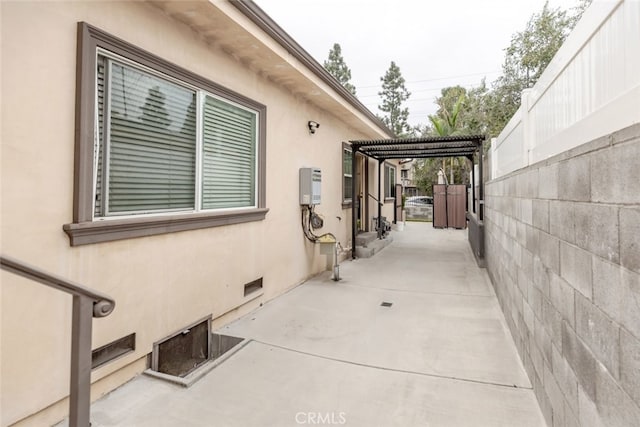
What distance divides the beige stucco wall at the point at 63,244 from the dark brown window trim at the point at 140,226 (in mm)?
60

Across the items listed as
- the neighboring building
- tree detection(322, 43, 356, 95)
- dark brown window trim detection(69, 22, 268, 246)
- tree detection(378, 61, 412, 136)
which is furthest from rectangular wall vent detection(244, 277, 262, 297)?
tree detection(378, 61, 412, 136)

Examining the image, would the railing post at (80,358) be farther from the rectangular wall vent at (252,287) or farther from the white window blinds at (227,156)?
the rectangular wall vent at (252,287)

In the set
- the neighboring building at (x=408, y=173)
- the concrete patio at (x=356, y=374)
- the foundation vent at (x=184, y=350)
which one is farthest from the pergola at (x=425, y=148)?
the neighboring building at (x=408, y=173)

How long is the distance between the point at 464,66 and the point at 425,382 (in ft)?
81.7

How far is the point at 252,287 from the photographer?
13.9ft

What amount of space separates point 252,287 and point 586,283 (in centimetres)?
351

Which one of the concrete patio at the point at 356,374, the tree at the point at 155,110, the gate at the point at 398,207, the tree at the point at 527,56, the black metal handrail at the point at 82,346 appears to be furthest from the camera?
the gate at the point at 398,207

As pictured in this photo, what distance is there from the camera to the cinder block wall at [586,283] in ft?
3.68

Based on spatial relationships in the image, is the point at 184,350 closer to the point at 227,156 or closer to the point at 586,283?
the point at 227,156

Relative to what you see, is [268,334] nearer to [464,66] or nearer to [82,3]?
[82,3]

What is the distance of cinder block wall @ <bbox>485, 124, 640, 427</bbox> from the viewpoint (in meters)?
1.12

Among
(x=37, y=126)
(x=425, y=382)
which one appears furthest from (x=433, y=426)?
(x=37, y=126)

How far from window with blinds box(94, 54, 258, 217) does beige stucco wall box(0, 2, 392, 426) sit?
0.80 ft

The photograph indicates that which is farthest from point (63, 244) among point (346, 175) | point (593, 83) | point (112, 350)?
point (346, 175)
